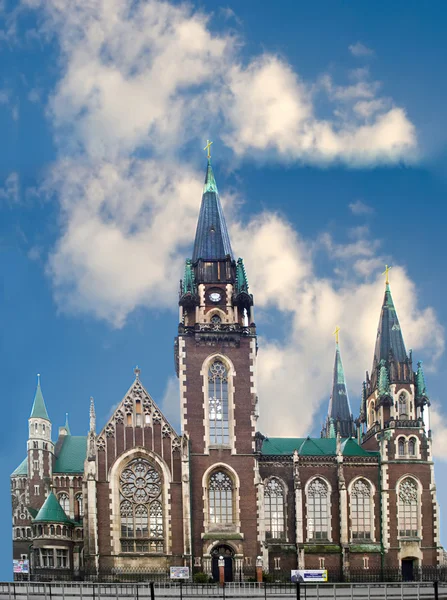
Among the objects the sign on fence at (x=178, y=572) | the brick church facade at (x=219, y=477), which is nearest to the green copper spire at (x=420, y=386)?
the brick church facade at (x=219, y=477)

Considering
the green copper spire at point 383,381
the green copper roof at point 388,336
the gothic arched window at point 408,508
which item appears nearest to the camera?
the gothic arched window at point 408,508

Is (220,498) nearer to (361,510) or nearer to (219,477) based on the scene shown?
(219,477)

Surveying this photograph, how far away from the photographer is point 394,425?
320 feet

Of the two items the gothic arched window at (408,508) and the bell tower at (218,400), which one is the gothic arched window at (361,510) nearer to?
the gothic arched window at (408,508)

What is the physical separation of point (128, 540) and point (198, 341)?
1891 cm

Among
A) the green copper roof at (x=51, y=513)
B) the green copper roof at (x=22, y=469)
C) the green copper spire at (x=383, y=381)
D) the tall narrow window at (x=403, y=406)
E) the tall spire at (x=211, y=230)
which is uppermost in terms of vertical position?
the tall spire at (x=211, y=230)

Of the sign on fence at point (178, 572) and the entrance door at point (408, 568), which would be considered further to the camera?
the entrance door at point (408, 568)

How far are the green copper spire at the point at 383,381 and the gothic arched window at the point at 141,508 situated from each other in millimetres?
24852

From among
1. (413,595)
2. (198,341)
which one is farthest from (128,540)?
(413,595)

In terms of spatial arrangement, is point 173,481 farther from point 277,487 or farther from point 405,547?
point 405,547

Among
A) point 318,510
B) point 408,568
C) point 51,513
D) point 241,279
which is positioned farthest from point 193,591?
point 241,279

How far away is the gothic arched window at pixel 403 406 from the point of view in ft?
325

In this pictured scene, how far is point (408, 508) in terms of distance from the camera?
Result: 9575 centimetres

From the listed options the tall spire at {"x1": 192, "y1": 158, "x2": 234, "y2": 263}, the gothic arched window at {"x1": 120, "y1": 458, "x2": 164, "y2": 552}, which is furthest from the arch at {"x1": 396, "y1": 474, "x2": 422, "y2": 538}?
the tall spire at {"x1": 192, "y1": 158, "x2": 234, "y2": 263}
